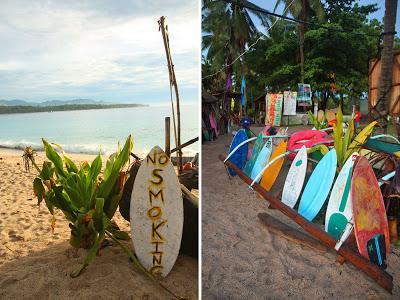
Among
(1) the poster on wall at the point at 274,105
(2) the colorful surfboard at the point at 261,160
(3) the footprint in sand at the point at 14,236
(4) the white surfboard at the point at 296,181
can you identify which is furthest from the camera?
(1) the poster on wall at the point at 274,105

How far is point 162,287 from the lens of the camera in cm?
78

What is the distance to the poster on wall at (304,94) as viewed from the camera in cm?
205

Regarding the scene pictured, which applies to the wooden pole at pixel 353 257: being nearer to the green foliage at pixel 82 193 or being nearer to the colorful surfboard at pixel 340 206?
the colorful surfboard at pixel 340 206

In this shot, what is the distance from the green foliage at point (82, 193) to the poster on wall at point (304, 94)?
1485 millimetres

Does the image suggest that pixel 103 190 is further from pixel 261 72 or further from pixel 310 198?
pixel 261 72

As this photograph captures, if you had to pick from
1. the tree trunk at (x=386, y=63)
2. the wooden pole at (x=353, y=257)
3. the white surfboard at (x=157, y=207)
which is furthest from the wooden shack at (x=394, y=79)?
the white surfboard at (x=157, y=207)

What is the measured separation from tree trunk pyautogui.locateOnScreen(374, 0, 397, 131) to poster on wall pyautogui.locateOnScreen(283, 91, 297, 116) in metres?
0.50

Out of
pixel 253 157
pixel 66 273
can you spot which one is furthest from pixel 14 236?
pixel 253 157

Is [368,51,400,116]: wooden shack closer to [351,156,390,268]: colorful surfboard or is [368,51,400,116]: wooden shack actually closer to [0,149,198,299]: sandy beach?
[351,156,390,268]: colorful surfboard

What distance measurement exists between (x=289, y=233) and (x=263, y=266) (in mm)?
191

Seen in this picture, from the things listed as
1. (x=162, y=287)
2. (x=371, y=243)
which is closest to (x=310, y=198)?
(x=371, y=243)

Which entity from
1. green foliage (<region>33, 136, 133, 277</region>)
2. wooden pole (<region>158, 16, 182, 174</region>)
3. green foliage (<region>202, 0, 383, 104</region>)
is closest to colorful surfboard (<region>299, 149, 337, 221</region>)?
wooden pole (<region>158, 16, 182, 174</region>)

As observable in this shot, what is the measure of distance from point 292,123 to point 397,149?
1.25m

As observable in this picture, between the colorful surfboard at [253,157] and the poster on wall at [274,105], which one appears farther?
the poster on wall at [274,105]
